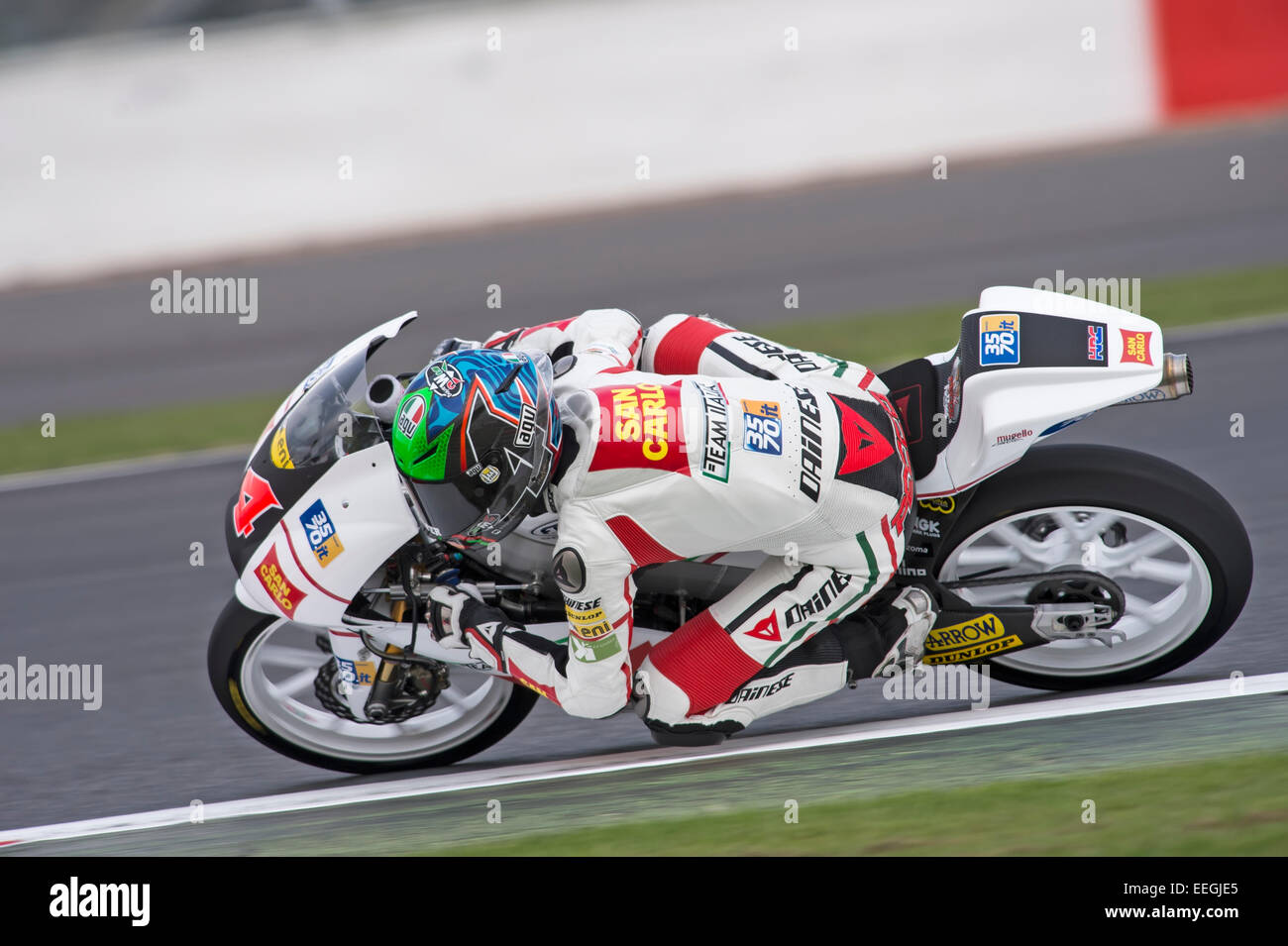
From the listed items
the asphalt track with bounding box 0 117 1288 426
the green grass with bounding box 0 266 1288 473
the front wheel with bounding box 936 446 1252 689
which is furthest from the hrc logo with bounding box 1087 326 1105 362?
the asphalt track with bounding box 0 117 1288 426

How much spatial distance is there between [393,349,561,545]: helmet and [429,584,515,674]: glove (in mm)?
357

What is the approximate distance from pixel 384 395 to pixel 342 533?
38 cm

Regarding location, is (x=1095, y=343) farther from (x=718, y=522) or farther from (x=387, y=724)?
(x=387, y=724)

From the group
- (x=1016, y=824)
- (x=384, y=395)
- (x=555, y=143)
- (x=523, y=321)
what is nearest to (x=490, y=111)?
(x=555, y=143)

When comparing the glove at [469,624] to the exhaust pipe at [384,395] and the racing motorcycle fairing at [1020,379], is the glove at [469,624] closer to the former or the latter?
the exhaust pipe at [384,395]

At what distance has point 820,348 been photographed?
8367 mm

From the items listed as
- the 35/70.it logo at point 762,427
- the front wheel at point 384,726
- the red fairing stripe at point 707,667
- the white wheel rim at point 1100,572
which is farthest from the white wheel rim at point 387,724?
the white wheel rim at point 1100,572

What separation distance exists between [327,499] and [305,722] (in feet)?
2.90

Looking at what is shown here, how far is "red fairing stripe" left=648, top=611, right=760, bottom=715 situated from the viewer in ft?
12.0

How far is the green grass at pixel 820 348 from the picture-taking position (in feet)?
26.3

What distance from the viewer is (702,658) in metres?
3.67

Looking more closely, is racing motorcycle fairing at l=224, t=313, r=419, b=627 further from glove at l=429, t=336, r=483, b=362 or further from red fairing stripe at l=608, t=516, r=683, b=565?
red fairing stripe at l=608, t=516, r=683, b=565

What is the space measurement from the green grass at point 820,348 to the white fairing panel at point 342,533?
437 cm
